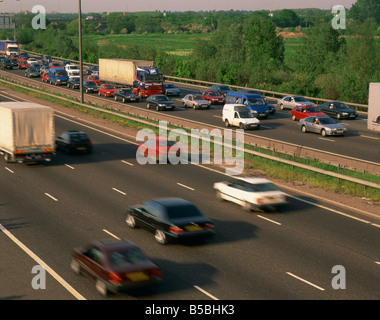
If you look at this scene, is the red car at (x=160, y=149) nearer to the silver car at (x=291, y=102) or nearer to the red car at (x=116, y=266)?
the red car at (x=116, y=266)

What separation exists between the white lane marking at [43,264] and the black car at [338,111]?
111 ft

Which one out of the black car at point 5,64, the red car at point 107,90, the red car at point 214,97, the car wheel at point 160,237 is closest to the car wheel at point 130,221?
the car wheel at point 160,237

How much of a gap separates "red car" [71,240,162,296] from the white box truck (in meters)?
30.6

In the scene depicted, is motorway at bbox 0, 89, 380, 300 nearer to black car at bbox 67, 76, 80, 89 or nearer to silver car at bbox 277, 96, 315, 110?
silver car at bbox 277, 96, 315, 110

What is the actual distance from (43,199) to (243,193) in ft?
29.2

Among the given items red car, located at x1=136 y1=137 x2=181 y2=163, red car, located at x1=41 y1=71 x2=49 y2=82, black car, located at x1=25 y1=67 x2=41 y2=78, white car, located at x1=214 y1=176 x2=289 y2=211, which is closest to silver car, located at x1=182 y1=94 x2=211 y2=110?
red car, located at x1=136 y1=137 x2=181 y2=163

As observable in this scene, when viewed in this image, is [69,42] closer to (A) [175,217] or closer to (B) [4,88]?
(B) [4,88]

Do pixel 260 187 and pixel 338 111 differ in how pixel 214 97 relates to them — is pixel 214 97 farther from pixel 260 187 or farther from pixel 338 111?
pixel 260 187

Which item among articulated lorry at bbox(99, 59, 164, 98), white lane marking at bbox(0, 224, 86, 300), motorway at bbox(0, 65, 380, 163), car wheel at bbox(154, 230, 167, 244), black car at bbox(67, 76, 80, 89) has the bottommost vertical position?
white lane marking at bbox(0, 224, 86, 300)

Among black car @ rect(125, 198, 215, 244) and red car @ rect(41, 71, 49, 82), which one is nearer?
black car @ rect(125, 198, 215, 244)

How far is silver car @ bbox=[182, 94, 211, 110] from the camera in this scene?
56.2 meters

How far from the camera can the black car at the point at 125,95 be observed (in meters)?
60.5

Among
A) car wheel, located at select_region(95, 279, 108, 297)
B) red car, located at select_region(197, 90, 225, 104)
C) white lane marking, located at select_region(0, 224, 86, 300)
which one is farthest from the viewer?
red car, located at select_region(197, 90, 225, 104)

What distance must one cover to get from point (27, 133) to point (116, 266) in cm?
1850
